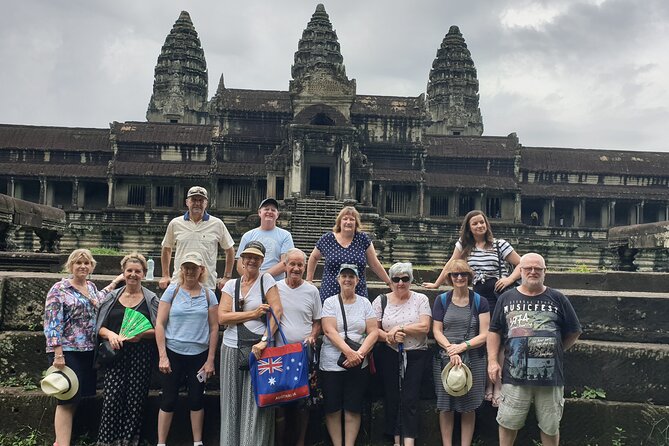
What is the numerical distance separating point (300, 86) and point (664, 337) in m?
28.0

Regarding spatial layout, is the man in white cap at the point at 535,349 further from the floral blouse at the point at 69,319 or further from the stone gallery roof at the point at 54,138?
the stone gallery roof at the point at 54,138

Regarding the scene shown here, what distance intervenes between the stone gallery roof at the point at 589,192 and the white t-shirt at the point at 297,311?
31339mm

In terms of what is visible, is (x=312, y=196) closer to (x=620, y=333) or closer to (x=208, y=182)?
(x=208, y=182)

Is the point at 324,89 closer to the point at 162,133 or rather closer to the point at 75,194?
the point at 162,133

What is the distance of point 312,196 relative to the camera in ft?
98.0

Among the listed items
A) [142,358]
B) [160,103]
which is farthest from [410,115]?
[142,358]

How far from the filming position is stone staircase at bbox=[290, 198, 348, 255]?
2420cm

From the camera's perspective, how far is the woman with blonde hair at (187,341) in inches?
203

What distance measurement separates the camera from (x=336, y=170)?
1188 inches

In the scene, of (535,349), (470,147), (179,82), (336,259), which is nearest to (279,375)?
(336,259)

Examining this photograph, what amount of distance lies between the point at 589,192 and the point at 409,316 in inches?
1316

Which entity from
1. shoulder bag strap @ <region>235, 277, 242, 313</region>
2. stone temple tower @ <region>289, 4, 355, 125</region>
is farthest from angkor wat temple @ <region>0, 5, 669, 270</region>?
shoulder bag strap @ <region>235, 277, 242, 313</region>

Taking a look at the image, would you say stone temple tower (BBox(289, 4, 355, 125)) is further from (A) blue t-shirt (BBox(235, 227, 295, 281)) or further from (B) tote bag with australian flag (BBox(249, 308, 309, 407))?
(B) tote bag with australian flag (BBox(249, 308, 309, 407))

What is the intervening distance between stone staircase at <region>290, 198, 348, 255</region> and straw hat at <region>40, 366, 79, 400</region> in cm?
1797
